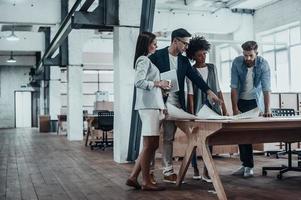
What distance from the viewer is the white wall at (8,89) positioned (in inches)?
924

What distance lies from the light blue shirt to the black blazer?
63cm

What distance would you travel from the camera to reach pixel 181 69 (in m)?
4.07

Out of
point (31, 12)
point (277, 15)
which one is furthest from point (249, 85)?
point (277, 15)

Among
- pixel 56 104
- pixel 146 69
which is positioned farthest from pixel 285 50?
pixel 146 69

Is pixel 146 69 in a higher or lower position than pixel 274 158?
higher

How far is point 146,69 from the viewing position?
12.3 feet

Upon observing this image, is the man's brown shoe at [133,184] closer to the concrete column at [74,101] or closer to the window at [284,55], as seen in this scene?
the concrete column at [74,101]

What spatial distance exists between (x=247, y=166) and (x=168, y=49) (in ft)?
5.47

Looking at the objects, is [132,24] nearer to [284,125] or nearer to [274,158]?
[274,158]

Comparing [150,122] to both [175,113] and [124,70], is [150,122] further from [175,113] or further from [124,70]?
[124,70]

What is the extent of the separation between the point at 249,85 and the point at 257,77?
0.44ft

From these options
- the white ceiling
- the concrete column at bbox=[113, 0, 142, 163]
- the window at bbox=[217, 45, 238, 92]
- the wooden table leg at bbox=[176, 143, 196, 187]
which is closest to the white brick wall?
the white ceiling

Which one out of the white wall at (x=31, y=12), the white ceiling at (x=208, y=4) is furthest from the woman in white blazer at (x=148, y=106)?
the white ceiling at (x=208, y=4)

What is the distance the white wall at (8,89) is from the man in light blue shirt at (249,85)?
20.8 m
